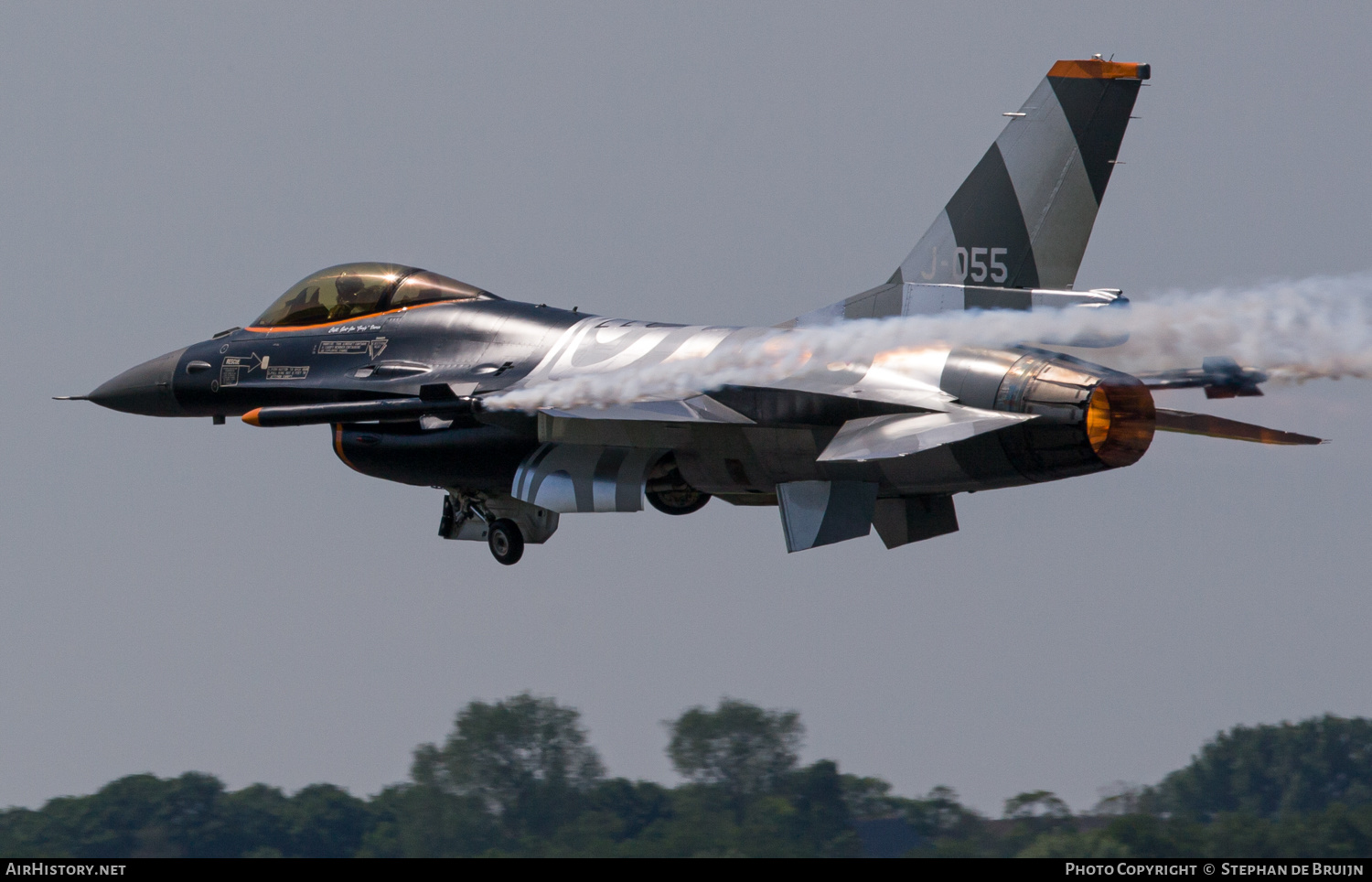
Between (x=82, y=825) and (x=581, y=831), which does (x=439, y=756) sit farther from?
(x=82, y=825)

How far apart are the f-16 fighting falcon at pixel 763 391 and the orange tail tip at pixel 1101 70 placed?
2 centimetres

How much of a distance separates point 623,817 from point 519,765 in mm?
2088

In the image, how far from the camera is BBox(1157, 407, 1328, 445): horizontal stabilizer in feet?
58.5

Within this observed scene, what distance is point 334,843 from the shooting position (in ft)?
115

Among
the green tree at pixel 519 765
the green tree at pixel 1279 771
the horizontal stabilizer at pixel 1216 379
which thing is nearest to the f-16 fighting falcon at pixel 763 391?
the horizontal stabilizer at pixel 1216 379

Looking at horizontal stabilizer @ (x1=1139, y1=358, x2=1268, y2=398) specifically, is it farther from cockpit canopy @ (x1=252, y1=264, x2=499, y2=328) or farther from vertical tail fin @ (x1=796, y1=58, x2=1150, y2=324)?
cockpit canopy @ (x1=252, y1=264, x2=499, y2=328)

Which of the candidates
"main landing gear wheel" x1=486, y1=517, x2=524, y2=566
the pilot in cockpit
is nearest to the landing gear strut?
"main landing gear wheel" x1=486, y1=517, x2=524, y2=566

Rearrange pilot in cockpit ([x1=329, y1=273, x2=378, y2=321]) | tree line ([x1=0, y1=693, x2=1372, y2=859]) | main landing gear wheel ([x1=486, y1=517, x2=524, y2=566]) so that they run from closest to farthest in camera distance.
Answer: main landing gear wheel ([x1=486, y1=517, x2=524, y2=566]) → pilot in cockpit ([x1=329, y1=273, x2=378, y2=321]) → tree line ([x1=0, y1=693, x2=1372, y2=859])

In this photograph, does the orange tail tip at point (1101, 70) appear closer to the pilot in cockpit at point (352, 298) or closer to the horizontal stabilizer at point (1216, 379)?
the horizontal stabilizer at point (1216, 379)

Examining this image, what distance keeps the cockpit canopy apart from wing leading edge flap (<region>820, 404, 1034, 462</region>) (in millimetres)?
6191

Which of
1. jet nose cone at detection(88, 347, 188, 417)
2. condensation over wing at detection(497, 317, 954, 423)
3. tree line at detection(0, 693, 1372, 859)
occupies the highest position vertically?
jet nose cone at detection(88, 347, 188, 417)

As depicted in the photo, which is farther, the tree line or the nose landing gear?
the tree line

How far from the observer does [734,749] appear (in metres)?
31.8

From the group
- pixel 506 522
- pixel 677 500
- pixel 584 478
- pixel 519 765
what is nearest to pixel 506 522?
pixel 506 522
